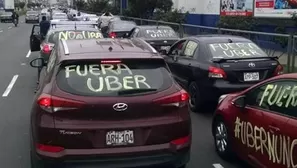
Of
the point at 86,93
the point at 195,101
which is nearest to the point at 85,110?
the point at 86,93

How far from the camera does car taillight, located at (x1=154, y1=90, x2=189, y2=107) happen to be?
15.2ft

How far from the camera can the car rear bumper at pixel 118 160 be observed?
4414 mm

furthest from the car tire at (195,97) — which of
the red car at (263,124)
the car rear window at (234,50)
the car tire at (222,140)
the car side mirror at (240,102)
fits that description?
the car side mirror at (240,102)

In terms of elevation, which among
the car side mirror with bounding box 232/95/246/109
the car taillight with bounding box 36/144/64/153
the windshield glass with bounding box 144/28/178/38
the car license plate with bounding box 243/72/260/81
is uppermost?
the windshield glass with bounding box 144/28/178/38

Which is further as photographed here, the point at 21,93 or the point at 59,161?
the point at 21,93

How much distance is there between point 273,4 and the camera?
21359 mm

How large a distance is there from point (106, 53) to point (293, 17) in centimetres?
1539

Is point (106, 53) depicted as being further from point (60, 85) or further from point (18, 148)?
point (18, 148)

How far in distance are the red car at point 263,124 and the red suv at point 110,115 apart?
0.89 meters

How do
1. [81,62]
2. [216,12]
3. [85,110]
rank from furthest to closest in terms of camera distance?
1. [216,12]
2. [81,62]
3. [85,110]

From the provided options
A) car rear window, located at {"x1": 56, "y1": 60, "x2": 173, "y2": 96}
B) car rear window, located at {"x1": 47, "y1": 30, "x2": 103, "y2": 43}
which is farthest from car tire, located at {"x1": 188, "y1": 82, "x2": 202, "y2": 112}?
car rear window, located at {"x1": 56, "y1": 60, "x2": 173, "y2": 96}

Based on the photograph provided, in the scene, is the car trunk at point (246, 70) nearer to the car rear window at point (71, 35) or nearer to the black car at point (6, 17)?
the car rear window at point (71, 35)

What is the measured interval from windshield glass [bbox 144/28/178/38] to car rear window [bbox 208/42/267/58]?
6.13m

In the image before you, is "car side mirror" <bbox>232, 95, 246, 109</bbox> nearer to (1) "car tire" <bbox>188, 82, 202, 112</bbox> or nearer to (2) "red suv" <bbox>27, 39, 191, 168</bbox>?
(2) "red suv" <bbox>27, 39, 191, 168</bbox>
